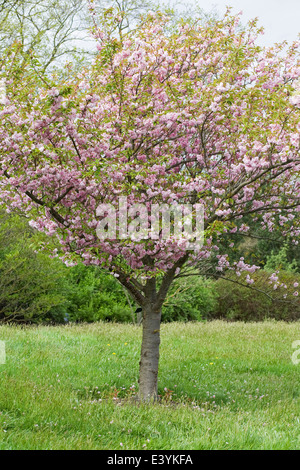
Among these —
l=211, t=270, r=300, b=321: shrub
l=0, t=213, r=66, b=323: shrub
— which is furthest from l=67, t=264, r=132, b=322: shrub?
l=211, t=270, r=300, b=321: shrub

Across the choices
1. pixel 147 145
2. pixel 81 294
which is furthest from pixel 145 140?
pixel 81 294

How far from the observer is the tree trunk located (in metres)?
5.78

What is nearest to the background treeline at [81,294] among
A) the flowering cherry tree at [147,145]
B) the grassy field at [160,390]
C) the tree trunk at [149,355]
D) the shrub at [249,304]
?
the shrub at [249,304]

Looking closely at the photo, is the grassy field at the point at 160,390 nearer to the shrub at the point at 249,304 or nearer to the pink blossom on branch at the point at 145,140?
the pink blossom on branch at the point at 145,140

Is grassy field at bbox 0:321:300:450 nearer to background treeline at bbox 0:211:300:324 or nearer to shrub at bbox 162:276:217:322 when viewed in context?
background treeline at bbox 0:211:300:324

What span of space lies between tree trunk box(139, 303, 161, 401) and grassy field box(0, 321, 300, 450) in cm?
25

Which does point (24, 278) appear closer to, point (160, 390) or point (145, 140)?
point (160, 390)

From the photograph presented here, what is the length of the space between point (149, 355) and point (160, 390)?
32.2 inches

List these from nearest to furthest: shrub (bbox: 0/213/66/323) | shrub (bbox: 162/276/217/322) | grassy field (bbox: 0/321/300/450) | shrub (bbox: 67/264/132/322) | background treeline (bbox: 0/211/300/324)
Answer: grassy field (bbox: 0/321/300/450) → shrub (bbox: 0/213/66/323) → background treeline (bbox: 0/211/300/324) → shrub (bbox: 67/264/132/322) → shrub (bbox: 162/276/217/322)

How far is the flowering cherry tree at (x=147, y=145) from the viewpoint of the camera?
185 inches

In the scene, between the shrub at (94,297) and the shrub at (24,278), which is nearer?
the shrub at (24,278)

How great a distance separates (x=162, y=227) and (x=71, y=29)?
53.4ft

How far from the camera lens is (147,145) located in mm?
5375

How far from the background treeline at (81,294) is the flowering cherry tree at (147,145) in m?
3.01
